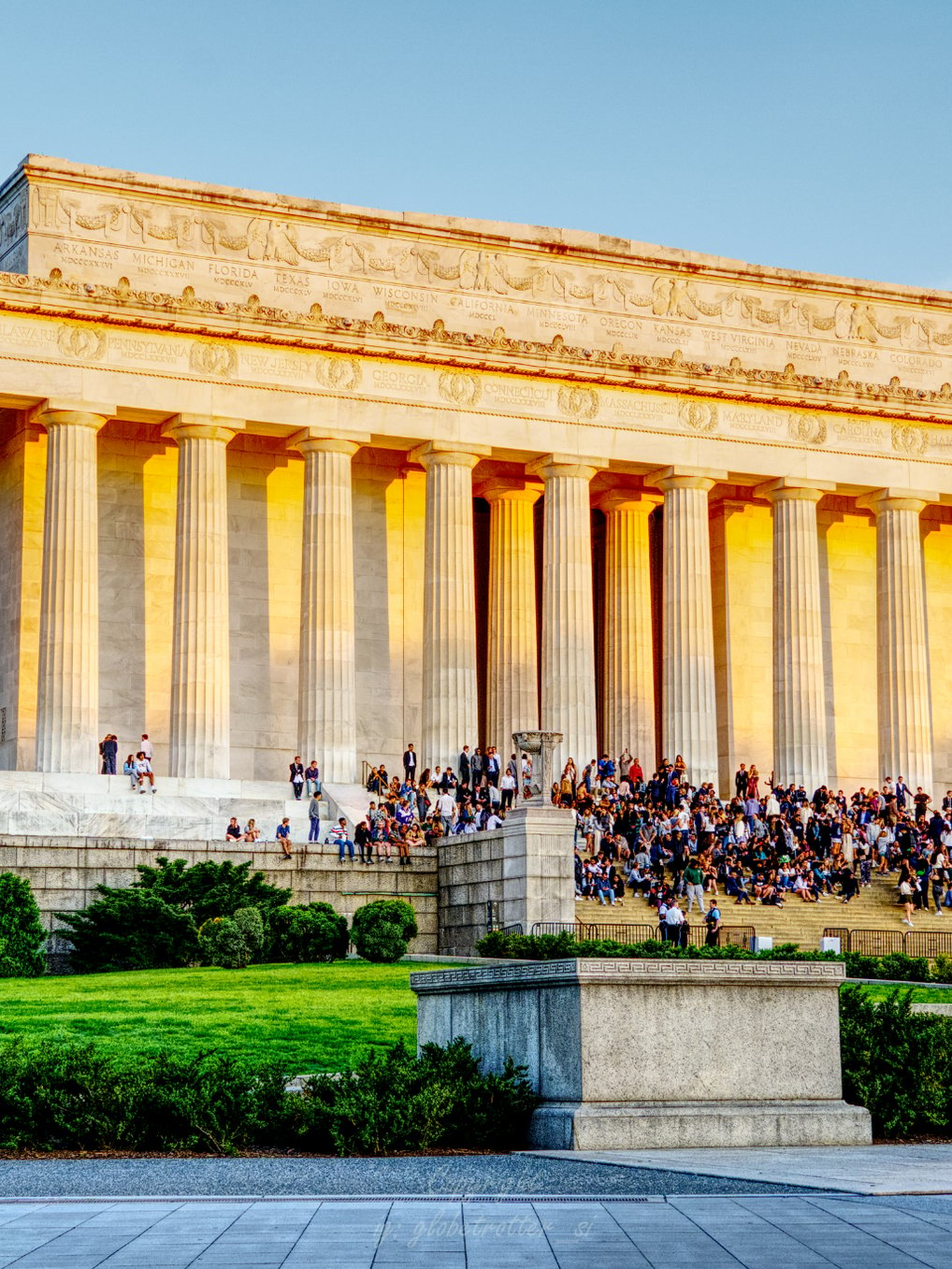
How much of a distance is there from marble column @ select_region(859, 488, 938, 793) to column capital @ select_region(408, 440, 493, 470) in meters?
14.3

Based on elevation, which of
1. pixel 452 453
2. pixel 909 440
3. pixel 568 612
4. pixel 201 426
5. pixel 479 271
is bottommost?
pixel 568 612

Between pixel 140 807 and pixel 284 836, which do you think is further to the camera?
pixel 140 807

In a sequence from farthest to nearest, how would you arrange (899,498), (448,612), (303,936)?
1. (899,498)
2. (448,612)
3. (303,936)

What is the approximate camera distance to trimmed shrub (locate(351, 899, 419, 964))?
133ft

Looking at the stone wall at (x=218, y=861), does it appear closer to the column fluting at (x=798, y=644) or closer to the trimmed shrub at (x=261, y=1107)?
the column fluting at (x=798, y=644)

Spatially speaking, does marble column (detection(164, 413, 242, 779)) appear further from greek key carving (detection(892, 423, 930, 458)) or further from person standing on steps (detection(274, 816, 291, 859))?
greek key carving (detection(892, 423, 930, 458))

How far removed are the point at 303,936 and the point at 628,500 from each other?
29.2 meters

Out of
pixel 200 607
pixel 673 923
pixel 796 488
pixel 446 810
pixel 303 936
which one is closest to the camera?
pixel 303 936

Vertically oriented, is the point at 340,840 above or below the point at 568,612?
below

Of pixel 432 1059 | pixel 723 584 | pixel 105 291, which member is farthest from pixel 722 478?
pixel 432 1059

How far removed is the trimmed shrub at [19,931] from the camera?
39.4 metres

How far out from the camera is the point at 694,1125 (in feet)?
61.7

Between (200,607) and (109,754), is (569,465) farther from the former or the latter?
(109,754)

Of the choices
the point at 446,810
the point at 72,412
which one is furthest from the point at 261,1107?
the point at 72,412
